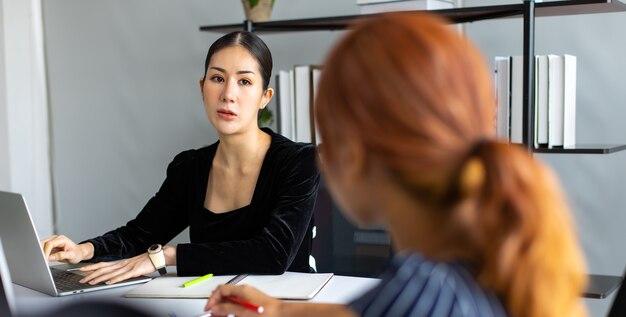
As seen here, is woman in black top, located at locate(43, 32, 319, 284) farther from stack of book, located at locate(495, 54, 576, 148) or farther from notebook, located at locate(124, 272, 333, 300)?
stack of book, located at locate(495, 54, 576, 148)

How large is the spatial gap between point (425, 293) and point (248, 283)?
0.97 metres

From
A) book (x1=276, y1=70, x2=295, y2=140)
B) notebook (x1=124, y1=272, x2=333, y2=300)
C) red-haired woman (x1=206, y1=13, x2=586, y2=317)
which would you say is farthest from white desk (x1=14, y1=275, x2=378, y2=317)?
book (x1=276, y1=70, x2=295, y2=140)

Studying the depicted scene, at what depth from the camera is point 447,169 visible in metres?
0.77

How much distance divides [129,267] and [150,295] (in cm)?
22

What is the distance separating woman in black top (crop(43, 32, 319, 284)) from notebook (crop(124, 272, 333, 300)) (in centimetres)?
8

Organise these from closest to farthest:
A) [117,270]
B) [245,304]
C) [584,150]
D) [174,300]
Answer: [245,304], [174,300], [117,270], [584,150]

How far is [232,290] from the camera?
134 centimetres

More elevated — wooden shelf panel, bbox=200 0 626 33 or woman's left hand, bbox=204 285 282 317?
wooden shelf panel, bbox=200 0 626 33

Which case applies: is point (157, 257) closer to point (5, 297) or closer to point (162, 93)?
point (5, 297)

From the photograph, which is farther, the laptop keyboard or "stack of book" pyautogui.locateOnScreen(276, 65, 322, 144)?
"stack of book" pyautogui.locateOnScreen(276, 65, 322, 144)

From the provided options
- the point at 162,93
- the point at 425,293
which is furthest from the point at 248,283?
the point at 162,93

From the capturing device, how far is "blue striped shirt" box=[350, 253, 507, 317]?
2.67 ft

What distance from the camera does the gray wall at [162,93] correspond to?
9.09ft

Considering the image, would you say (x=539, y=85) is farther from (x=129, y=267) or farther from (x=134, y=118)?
Result: (x=134, y=118)
